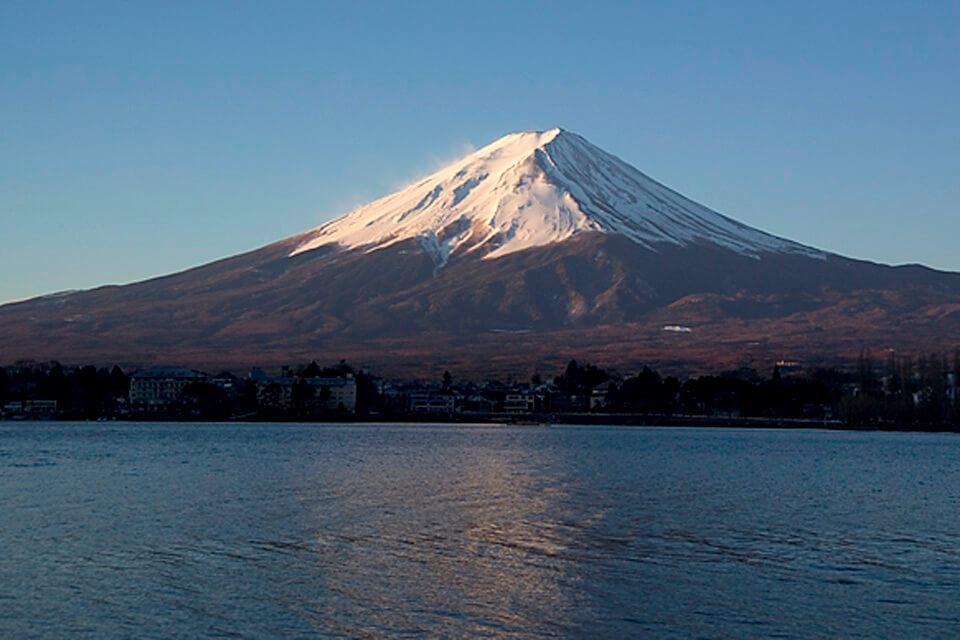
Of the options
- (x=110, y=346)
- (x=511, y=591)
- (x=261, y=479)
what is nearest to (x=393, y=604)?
(x=511, y=591)

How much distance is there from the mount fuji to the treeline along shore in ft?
85.1

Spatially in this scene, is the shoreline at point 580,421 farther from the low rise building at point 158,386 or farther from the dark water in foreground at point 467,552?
the dark water in foreground at point 467,552

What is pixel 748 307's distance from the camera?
168375mm

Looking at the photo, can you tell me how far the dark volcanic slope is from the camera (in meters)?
143

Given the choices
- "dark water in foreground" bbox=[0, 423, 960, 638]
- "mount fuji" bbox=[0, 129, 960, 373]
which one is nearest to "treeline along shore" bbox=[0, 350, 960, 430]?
"mount fuji" bbox=[0, 129, 960, 373]

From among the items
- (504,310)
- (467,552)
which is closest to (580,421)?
(504,310)

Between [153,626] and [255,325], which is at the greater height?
[255,325]

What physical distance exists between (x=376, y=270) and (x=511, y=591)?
165m

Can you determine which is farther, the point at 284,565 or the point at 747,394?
the point at 747,394

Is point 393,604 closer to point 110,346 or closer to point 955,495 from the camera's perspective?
point 955,495

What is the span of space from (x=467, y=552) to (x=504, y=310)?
148677 millimetres

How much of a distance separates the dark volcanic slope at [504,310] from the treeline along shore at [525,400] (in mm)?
27602

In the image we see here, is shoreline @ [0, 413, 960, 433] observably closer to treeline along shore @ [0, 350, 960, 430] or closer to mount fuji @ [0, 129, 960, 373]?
treeline along shore @ [0, 350, 960, 430]

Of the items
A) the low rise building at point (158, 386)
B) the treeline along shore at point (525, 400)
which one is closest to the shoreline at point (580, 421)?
the treeline along shore at point (525, 400)
